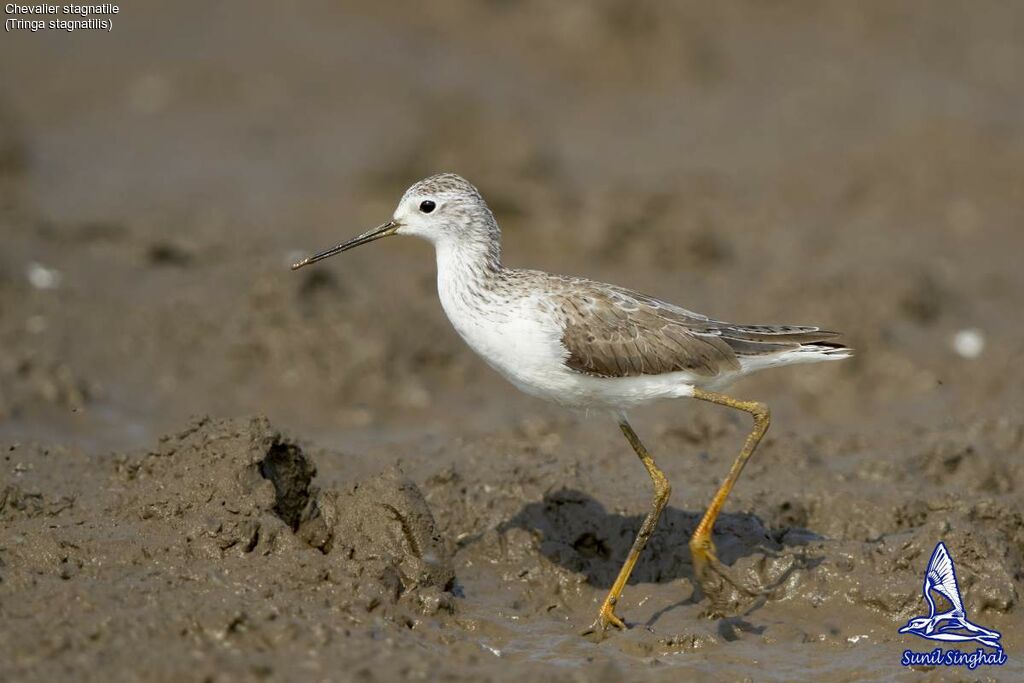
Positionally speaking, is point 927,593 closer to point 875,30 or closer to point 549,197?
point 549,197

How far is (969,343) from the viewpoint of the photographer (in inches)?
508

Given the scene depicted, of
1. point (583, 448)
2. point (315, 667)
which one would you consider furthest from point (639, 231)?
point (315, 667)

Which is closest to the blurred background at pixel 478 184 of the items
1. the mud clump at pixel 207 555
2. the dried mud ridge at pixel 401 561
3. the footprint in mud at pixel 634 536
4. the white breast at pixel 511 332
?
the dried mud ridge at pixel 401 561

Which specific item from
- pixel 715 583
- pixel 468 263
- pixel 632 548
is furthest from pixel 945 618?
pixel 468 263

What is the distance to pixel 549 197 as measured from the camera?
48.8 feet

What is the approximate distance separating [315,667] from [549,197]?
28.5ft

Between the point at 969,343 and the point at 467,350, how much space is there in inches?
183

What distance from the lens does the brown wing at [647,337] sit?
27.2 feet

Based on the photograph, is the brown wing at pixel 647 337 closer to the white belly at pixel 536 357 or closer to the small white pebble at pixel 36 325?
the white belly at pixel 536 357

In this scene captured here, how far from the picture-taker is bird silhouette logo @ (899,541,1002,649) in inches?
323

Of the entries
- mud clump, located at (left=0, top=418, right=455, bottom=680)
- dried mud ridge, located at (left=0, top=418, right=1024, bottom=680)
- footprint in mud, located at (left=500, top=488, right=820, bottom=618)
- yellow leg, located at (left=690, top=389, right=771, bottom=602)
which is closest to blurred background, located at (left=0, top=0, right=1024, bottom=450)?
dried mud ridge, located at (left=0, top=418, right=1024, bottom=680)

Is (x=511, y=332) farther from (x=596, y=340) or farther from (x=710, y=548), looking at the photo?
(x=710, y=548)

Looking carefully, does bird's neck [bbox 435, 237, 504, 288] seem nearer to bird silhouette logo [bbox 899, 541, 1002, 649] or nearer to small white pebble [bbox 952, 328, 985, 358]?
bird silhouette logo [bbox 899, 541, 1002, 649]

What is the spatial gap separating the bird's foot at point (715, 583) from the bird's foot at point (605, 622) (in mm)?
561
